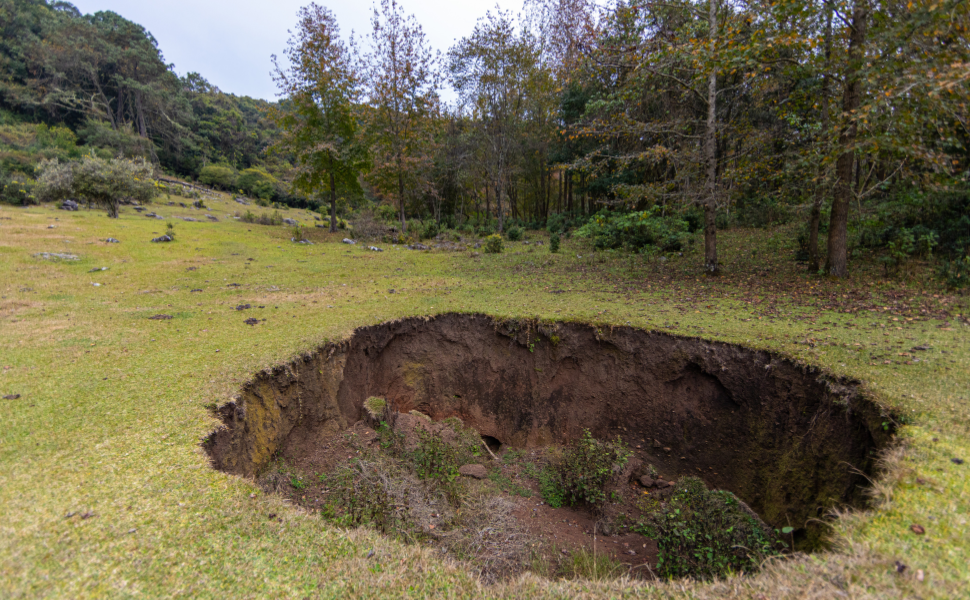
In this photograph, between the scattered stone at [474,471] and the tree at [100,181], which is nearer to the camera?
the scattered stone at [474,471]

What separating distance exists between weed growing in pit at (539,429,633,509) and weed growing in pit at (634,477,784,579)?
109cm

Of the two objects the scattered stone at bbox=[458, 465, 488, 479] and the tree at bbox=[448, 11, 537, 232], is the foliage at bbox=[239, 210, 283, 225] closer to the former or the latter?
the tree at bbox=[448, 11, 537, 232]

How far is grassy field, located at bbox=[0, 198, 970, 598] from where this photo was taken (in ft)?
7.92

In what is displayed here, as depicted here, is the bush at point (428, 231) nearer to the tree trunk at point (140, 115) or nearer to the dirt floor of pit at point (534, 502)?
the dirt floor of pit at point (534, 502)

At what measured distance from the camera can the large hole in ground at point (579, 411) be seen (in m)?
4.84

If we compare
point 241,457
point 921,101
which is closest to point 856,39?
point 921,101

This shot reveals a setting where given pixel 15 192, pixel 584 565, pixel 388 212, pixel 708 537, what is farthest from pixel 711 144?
pixel 15 192

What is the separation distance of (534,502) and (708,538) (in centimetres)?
264

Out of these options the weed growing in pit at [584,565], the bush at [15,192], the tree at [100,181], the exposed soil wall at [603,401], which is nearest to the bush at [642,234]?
the exposed soil wall at [603,401]

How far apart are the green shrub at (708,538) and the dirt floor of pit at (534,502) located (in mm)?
423

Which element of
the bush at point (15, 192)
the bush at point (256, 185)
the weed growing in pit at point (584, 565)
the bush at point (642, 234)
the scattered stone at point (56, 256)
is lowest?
the weed growing in pit at point (584, 565)

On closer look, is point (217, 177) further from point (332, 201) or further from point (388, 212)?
point (332, 201)

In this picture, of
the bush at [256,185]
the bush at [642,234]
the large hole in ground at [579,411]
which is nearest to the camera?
the large hole in ground at [579,411]

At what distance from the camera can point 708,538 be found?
407cm
